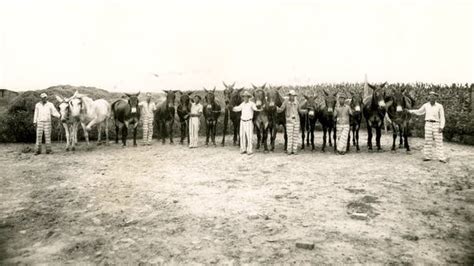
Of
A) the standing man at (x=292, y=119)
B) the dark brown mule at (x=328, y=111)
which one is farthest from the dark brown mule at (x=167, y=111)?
the dark brown mule at (x=328, y=111)

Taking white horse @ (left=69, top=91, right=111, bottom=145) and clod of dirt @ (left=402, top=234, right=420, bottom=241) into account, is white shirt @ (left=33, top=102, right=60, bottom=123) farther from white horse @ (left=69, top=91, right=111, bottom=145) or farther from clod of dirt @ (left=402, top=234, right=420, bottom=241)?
clod of dirt @ (left=402, top=234, right=420, bottom=241)

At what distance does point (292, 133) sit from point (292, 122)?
39 centimetres

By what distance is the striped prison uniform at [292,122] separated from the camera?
45.8 feet

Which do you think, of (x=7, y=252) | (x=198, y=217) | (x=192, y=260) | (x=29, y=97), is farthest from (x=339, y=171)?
(x=29, y=97)

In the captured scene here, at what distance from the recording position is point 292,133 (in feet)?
46.2

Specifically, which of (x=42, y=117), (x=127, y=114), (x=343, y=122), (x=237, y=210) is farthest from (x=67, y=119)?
(x=343, y=122)

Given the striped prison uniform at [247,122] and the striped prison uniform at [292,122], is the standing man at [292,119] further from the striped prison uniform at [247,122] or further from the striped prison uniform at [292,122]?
the striped prison uniform at [247,122]

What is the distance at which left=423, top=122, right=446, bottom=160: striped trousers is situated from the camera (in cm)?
1249

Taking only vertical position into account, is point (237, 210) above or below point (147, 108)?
below

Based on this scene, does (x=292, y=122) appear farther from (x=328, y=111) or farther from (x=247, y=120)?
(x=247, y=120)

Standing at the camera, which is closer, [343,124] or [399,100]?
[399,100]

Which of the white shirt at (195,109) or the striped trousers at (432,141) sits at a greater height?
the white shirt at (195,109)

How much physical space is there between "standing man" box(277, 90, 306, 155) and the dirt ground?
0.87 m

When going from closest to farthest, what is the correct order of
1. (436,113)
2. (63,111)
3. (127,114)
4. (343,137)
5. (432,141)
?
(436,113) < (432,141) < (343,137) < (63,111) < (127,114)
